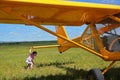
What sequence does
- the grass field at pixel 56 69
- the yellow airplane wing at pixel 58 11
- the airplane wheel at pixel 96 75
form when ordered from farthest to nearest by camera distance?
the grass field at pixel 56 69
the airplane wheel at pixel 96 75
the yellow airplane wing at pixel 58 11

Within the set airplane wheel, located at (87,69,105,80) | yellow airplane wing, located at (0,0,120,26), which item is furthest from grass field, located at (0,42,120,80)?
yellow airplane wing, located at (0,0,120,26)

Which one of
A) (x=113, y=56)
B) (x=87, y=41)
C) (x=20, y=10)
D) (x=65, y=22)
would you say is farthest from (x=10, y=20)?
(x=113, y=56)

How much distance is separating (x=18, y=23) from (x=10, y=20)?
399 mm

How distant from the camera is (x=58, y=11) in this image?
29.0ft

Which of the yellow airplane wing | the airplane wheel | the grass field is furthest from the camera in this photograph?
the grass field

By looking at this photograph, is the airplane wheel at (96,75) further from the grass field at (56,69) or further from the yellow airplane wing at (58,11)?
the yellow airplane wing at (58,11)

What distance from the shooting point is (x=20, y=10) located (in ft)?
27.8

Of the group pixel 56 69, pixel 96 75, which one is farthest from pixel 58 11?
pixel 56 69

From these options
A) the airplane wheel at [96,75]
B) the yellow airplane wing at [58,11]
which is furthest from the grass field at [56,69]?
the yellow airplane wing at [58,11]

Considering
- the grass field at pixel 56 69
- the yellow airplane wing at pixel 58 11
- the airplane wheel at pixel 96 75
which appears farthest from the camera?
the grass field at pixel 56 69

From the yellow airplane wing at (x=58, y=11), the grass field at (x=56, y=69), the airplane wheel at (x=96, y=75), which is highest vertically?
the yellow airplane wing at (x=58, y=11)

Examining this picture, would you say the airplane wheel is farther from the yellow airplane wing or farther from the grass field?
the yellow airplane wing

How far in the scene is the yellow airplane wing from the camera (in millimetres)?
7473

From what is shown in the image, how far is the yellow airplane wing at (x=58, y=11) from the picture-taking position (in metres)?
7.47
